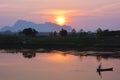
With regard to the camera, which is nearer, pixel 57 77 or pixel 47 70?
pixel 57 77

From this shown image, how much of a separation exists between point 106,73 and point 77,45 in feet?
108

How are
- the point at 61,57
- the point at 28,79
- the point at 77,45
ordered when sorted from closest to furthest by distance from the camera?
the point at 28,79
the point at 61,57
the point at 77,45

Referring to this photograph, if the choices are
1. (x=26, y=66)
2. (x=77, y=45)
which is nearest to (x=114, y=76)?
(x=26, y=66)

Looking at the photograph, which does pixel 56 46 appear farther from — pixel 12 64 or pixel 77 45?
pixel 12 64

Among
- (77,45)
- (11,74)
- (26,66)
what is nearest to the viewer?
(11,74)

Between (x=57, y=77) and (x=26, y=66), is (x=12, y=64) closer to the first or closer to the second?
(x=26, y=66)

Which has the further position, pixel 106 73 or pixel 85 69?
pixel 85 69

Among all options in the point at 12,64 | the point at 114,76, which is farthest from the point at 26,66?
A: the point at 114,76

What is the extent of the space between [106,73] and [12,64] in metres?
11.7

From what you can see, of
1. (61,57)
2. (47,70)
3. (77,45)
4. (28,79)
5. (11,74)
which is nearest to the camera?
(28,79)

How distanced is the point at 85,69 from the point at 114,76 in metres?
4.71

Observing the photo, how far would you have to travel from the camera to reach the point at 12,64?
39906 millimetres

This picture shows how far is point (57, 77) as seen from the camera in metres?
30.6

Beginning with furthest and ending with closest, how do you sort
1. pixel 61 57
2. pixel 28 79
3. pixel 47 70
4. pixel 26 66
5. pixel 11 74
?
pixel 61 57, pixel 26 66, pixel 47 70, pixel 11 74, pixel 28 79
